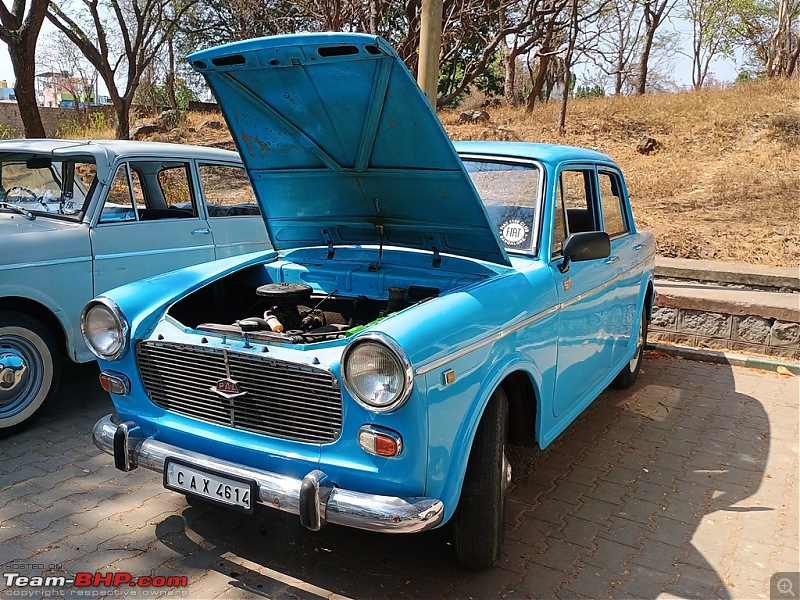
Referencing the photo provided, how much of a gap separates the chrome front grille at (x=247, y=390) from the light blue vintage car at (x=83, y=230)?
5.87 feet

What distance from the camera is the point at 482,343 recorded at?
2662mm

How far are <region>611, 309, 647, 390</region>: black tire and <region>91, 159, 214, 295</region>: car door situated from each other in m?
3.46

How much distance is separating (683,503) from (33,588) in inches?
123

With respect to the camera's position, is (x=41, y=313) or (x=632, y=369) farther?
(x=632, y=369)

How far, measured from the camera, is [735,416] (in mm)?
4992

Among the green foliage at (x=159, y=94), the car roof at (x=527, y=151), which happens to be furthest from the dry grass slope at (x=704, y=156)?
the green foliage at (x=159, y=94)

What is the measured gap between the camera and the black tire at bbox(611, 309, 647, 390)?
5363mm

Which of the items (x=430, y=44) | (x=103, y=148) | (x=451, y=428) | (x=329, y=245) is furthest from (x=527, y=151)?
(x=103, y=148)

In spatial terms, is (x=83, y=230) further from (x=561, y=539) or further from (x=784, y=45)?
(x=784, y=45)

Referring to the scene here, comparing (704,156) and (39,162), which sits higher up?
(704,156)

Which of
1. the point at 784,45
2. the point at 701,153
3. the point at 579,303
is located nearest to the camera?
the point at 579,303

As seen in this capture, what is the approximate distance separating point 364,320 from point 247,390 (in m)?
0.91

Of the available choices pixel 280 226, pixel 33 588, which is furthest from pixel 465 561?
pixel 280 226

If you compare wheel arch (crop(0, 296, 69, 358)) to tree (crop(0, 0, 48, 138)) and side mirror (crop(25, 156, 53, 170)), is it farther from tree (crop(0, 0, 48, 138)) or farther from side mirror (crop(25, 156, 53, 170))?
tree (crop(0, 0, 48, 138))
